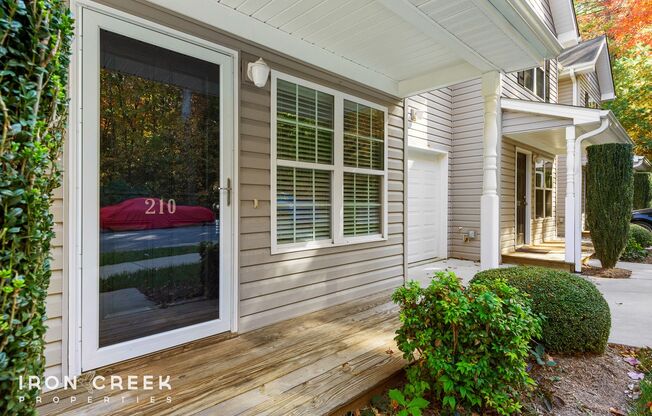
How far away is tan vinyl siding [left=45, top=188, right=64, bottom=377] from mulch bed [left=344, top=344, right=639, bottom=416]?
1.67m

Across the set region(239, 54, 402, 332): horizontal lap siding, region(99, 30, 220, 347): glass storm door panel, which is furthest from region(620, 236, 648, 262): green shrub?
region(99, 30, 220, 347): glass storm door panel

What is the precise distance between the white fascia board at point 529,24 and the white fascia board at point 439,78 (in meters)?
0.57

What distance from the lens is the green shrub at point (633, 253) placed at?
6930mm

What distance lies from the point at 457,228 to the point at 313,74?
485cm

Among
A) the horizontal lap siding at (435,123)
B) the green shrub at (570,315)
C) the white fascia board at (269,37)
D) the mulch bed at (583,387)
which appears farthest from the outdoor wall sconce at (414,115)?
the mulch bed at (583,387)

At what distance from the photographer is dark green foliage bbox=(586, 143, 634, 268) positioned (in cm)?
576

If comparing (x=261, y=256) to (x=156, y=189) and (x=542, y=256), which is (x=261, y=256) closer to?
(x=156, y=189)

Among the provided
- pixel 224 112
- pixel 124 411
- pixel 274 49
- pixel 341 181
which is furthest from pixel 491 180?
pixel 124 411

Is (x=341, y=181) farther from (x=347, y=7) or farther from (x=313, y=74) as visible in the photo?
(x=347, y=7)

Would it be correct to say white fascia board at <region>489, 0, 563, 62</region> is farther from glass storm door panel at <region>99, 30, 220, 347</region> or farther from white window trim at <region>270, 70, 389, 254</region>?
glass storm door panel at <region>99, 30, 220, 347</region>

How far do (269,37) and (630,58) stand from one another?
16.6 meters

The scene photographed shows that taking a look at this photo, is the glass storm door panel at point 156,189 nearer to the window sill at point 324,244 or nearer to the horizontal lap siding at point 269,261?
the horizontal lap siding at point 269,261

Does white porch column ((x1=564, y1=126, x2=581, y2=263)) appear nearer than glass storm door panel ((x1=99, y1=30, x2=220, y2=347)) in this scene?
No

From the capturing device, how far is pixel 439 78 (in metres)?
3.82
